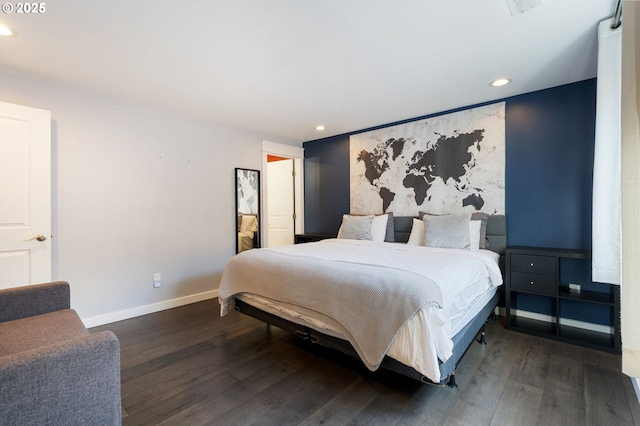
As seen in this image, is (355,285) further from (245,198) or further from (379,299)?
(245,198)

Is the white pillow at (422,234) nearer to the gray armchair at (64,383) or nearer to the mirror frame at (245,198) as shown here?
the mirror frame at (245,198)

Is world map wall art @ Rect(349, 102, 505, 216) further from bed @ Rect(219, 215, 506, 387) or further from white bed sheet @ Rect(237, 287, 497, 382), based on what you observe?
white bed sheet @ Rect(237, 287, 497, 382)

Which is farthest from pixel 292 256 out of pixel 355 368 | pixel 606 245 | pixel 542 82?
pixel 542 82

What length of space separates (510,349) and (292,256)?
78.4 inches

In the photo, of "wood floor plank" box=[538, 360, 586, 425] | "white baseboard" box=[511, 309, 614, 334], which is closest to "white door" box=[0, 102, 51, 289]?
"wood floor plank" box=[538, 360, 586, 425]

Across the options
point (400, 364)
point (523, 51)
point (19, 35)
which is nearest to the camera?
point (400, 364)

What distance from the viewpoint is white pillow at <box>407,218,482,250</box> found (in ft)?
9.88

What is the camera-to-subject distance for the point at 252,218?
4.34m

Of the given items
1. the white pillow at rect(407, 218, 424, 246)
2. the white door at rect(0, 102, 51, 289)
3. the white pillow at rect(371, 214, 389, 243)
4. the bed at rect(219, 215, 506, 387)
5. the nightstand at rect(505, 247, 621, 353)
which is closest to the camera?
the bed at rect(219, 215, 506, 387)

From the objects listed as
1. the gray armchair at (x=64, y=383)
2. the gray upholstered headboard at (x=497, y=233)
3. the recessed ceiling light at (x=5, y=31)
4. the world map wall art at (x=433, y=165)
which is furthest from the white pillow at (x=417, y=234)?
the recessed ceiling light at (x=5, y=31)

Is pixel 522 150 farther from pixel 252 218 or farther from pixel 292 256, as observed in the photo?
pixel 252 218

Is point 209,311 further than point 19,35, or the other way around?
point 209,311

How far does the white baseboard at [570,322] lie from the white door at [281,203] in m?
3.54

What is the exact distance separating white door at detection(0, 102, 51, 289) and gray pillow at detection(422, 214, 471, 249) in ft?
12.3
